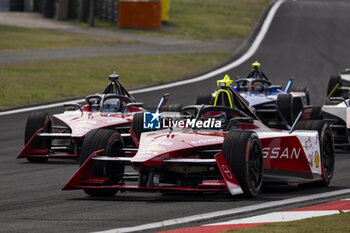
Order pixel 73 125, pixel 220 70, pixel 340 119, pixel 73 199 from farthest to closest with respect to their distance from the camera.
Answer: pixel 220 70 → pixel 340 119 → pixel 73 125 → pixel 73 199

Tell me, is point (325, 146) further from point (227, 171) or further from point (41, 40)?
point (41, 40)

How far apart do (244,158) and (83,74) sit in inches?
941

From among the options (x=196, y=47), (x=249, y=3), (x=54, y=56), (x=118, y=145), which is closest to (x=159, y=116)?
(x=118, y=145)

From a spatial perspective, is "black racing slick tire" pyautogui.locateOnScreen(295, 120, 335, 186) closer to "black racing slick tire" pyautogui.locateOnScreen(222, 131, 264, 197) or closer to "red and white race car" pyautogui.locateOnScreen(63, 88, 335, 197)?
"red and white race car" pyautogui.locateOnScreen(63, 88, 335, 197)

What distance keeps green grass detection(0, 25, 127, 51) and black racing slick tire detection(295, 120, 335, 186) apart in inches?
1204

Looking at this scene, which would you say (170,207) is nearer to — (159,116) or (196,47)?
(159,116)

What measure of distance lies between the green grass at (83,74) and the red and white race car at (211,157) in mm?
15283

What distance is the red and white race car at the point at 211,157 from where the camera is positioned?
1052 centimetres

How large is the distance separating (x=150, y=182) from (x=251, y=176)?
1.40 m

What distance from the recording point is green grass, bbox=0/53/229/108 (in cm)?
2878

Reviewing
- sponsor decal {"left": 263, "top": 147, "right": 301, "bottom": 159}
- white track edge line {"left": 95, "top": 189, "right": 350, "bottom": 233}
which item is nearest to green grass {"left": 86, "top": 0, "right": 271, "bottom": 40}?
sponsor decal {"left": 263, "top": 147, "right": 301, "bottom": 159}

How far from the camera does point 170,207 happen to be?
10.2m

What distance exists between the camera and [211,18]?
5881cm

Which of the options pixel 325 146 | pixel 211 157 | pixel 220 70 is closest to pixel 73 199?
pixel 211 157
